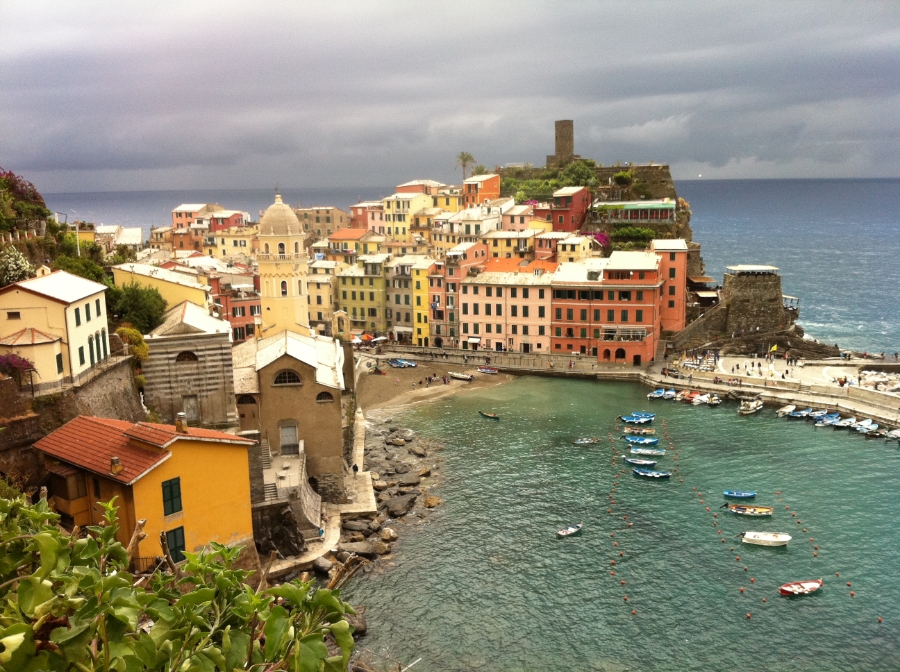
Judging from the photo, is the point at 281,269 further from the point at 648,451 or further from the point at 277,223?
the point at 648,451

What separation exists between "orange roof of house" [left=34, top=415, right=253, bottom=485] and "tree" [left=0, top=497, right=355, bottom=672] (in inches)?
724

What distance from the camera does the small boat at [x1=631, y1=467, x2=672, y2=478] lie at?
157 feet

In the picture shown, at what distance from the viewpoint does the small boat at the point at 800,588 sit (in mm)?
34562

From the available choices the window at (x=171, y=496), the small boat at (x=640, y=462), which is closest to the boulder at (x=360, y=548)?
the window at (x=171, y=496)

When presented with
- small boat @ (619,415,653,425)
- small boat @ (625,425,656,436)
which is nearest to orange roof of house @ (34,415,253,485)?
small boat @ (625,425,656,436)

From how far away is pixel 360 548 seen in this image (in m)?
37.5

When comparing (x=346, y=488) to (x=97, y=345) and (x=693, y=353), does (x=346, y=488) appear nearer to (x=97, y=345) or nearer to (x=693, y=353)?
(x=97, y=345)

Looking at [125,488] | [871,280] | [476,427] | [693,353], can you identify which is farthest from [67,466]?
[871,280]

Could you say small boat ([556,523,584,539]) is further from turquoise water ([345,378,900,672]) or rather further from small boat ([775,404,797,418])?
small boat ([775,404,797,418])

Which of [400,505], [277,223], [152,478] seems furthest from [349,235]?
[152,478]

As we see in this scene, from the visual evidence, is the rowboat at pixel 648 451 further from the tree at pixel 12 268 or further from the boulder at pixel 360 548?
the tree at pixel 12 268

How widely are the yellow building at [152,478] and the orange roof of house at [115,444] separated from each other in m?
0.03

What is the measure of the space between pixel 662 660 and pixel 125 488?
20.7 meters

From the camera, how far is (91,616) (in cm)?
719
